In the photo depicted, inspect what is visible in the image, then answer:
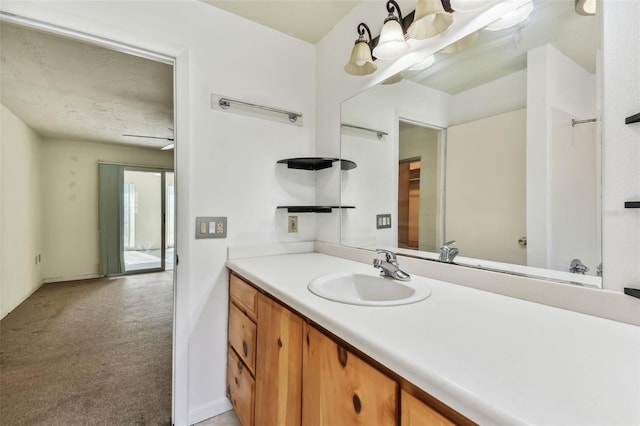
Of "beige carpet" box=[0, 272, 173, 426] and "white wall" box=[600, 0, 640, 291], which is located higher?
"white wall" box=[600, 0, 640, 291]

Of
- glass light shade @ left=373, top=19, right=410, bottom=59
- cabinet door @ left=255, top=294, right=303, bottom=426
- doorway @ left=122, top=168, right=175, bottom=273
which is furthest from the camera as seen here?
doorway @ left=122, top=168, right=175, bottom=273

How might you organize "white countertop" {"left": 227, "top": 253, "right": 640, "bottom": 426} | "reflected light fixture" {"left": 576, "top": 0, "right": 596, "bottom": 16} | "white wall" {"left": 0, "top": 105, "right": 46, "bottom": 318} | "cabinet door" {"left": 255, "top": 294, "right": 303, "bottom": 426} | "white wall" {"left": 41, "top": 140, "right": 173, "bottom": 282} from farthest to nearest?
"white wall" {"left": 41, "top": 140, "right": 173, "bottom": 282}
"white wall" {"left": 0, "top": 105, "right": 46, "bottom": 318}
"cabinet door" {"left": 255, "top": 294, "right": 303, "bottom": 426}
"reflected light fixture" {"left": 576, "top": 0, "right": 596, "bottom": 16}
"white countertop" {"left": 227, "top": 253, "right": 640, "bottom": 426}

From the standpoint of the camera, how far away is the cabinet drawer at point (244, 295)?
1279 millimetres

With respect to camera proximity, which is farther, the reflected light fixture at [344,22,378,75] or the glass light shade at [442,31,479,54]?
the reflected light fixture at [344,22,378,75]

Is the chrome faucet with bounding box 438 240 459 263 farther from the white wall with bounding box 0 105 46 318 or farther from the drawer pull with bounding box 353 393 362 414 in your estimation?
the white wall with bounding box 0 105 46 318

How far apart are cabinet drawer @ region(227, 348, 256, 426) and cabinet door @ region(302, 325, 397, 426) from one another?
52 centimetres

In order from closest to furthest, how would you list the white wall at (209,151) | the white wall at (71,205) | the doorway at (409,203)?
the doorway at (409,203) < the white wall at (209,151) < the white wall at (71,205)

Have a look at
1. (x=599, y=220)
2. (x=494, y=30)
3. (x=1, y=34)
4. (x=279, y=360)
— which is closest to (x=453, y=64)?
(x=494, y=30)

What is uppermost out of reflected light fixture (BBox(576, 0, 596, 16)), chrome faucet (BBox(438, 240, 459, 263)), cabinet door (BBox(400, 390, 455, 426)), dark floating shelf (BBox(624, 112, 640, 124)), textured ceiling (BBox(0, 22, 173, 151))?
textured ceiling (BBox(0, 22, 173, 151))

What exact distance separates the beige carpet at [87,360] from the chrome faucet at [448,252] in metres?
1.70

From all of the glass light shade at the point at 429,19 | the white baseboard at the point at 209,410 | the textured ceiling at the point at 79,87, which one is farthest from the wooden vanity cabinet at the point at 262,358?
the textured ceiling at the point at 79,87

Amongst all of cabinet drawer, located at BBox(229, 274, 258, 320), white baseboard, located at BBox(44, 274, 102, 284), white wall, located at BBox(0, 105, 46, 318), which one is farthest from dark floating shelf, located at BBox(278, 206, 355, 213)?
white baseboard, located at BBox(44, 274, 102, 284)

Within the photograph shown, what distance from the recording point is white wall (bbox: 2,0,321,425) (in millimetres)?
1497

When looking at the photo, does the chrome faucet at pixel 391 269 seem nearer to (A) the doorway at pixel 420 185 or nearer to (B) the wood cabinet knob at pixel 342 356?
(A) the doorway at pixel 420 185
